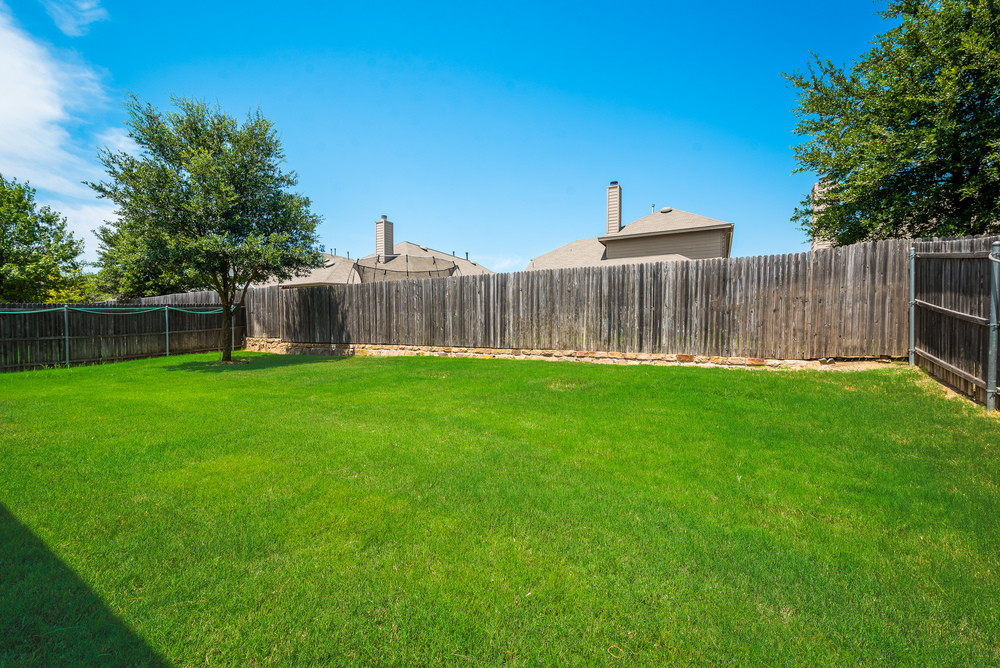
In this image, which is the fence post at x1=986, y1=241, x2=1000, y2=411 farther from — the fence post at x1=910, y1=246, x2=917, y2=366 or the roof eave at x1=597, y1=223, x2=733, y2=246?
the roof eave at x1=597, y1=223, x2=733, y2=246

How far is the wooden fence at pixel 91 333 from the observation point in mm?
11156

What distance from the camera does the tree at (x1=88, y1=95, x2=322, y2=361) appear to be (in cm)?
1117

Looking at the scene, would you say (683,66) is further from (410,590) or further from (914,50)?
(410,590)

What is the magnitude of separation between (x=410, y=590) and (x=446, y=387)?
217 inches

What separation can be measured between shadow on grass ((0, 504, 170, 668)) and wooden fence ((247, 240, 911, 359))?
29.8ft

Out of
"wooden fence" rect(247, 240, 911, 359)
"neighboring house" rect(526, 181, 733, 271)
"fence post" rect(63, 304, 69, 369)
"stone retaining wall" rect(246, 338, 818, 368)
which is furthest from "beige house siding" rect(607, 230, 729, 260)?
"fence post" rect(63, 304, 69, 369)

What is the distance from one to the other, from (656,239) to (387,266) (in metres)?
12.2

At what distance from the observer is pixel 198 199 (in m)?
11.2

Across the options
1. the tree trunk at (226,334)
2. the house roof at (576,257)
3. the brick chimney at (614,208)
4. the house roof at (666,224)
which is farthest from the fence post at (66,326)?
the brick chimney at (614,208)

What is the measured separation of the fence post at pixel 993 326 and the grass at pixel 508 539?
30cm

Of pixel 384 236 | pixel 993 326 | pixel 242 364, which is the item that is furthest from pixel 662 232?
pixel 242 364

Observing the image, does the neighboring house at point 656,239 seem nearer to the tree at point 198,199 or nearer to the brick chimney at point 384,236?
the brick chimney at point 384,236

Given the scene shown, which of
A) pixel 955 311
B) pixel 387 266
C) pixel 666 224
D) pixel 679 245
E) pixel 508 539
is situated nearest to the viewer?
pixel 508 539

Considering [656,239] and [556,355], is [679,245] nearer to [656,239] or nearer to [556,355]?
[656,239]
